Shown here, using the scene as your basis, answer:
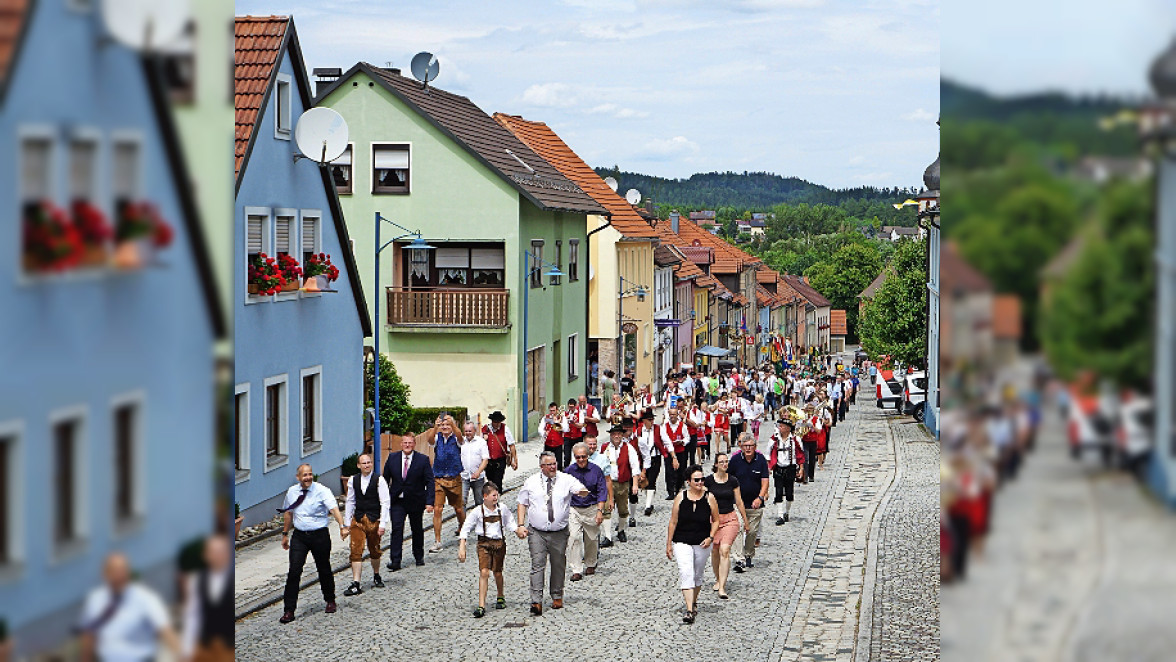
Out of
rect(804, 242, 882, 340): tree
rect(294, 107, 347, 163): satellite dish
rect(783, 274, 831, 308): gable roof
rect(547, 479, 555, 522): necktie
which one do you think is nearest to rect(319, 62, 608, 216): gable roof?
rect(294, 107, 347, 163): satellite dish

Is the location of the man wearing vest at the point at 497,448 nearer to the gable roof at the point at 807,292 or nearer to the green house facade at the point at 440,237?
the green house facade at the point at 440,237

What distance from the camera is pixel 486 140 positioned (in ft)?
119

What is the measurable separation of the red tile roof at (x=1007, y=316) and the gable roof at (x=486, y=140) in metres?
30.8

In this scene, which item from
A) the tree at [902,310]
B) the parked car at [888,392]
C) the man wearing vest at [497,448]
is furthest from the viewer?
the parked car at [888,392]

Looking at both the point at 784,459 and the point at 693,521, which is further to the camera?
the point at 784,459

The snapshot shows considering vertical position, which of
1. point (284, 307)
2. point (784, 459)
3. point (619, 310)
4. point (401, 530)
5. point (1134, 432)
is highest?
point (1134, 432)

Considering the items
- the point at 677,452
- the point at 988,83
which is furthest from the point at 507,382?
the point at 988,83

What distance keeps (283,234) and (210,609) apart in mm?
16878

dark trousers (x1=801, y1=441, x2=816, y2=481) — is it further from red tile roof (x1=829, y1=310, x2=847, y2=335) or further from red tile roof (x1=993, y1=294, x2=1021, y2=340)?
red tile roof (x1=829, y1=310, x2=847, y2=335)

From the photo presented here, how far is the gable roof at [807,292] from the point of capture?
126 metres

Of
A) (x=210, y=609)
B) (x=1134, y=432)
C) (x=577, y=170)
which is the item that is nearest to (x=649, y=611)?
(x=210, y=609)

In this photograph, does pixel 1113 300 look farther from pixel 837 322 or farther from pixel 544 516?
pixel 837 322

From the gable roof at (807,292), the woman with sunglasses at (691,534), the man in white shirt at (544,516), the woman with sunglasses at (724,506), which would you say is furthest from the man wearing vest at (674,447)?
the gable roof at (807,292)

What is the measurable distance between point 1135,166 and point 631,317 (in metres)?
51.7
